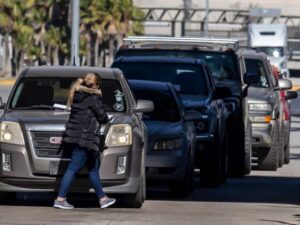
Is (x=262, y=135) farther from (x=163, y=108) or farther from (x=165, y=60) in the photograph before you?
(x=163, y=108)

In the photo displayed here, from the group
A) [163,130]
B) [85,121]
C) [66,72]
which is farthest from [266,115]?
[85,121]

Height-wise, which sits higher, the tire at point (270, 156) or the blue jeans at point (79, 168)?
the blue jeans at point (79, 168)

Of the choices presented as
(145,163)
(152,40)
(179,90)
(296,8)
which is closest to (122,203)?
(145,163)

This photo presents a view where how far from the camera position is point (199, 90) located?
19.4 m

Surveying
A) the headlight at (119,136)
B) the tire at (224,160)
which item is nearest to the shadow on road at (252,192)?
the tire at (224,160)

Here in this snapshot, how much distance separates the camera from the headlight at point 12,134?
14734 millimetres

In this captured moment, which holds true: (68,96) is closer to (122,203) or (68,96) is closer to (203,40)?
(122,203)

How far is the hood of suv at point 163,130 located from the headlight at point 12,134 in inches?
86.2

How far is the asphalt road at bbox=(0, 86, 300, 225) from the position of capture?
13.8 m

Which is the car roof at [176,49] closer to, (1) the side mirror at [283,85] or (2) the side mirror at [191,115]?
(1) the side mirror at [283,85]

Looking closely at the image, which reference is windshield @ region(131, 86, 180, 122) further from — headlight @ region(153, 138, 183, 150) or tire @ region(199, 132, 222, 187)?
tire @ region(199, 132, 222, 187)

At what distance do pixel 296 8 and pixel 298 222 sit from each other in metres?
99.0

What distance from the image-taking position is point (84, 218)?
13.9m

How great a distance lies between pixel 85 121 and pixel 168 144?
2147 millimetres
